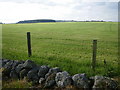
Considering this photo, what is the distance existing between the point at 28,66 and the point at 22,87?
1379 millimetres

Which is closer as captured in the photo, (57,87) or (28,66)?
(57,87)

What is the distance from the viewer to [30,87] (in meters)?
7.52

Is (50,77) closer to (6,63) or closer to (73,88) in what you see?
(73,88)

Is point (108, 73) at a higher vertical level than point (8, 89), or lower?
higher

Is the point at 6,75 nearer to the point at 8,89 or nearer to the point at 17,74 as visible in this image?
the point at 17,74

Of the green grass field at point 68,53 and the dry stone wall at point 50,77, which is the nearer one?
the dry stone wall at point 50,77

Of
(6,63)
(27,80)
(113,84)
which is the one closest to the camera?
(113,84)

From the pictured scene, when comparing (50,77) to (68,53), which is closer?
(50,77)

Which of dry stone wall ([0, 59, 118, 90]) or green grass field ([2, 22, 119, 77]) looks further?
green grass field ([2, 22, 119, 77])

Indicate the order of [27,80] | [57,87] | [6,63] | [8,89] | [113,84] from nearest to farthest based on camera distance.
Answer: [113,84], [57,87], [8,89], [27,80], [6,63]

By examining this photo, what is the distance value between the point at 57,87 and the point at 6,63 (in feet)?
13.7

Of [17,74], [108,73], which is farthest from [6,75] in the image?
[108,73]

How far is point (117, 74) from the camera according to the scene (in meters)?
8.30

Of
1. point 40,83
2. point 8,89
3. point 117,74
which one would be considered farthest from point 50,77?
point 117,74
